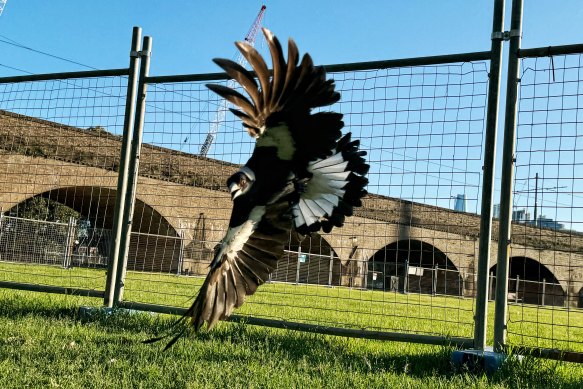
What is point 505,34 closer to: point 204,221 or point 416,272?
point 204,221

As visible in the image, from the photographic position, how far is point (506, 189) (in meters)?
4.75

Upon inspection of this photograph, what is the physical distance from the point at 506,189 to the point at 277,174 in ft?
5.79

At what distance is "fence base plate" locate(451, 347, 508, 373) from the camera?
4.34 meters

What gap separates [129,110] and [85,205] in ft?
87.9

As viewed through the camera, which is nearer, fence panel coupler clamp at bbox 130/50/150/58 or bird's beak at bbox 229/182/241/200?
bird's beak at bbox 229/182/241/200

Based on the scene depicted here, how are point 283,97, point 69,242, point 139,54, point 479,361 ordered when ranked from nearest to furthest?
point 283,97
point 479,361
point 139,54
point 69,242

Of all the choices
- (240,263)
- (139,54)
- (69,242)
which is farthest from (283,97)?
(69,242)

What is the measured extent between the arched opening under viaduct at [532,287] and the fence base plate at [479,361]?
1.88ft

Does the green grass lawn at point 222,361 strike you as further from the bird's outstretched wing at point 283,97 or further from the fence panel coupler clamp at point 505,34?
the fence panel coupler clamp at point 505,34

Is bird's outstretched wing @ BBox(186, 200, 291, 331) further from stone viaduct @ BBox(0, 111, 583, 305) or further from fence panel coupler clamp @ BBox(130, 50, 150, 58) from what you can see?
fence panel coupler clamp @ BBox(130, 50, 150, 58)

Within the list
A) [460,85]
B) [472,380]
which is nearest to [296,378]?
[472,380]

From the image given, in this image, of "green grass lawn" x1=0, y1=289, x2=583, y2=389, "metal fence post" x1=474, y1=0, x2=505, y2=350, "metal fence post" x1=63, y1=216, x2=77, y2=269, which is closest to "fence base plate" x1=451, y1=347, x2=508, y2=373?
"green grass lawn" x1=0, y1=289, x2=583, y2=389

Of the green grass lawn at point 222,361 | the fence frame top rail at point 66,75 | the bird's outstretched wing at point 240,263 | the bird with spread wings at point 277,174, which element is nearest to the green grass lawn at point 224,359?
the green grass lawn at point 222,361

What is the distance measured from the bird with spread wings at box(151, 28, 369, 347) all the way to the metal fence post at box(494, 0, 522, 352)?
3.51 ft
